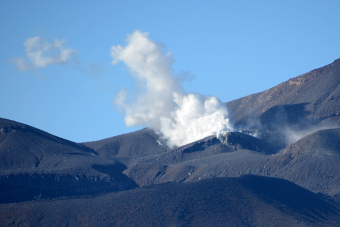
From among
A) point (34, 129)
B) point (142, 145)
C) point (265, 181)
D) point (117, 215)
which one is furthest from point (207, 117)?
point (117, 215)

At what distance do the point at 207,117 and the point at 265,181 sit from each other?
219 feet

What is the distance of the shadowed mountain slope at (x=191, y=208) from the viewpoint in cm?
8775

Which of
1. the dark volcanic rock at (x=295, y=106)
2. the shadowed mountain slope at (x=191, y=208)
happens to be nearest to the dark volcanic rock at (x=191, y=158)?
the dark volcanic rock at (x=295, y=106)

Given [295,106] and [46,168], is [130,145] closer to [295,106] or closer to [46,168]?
[295,106]

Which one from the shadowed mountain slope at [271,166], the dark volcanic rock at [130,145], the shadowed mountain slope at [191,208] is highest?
the dark volcanic rock at [130,145]

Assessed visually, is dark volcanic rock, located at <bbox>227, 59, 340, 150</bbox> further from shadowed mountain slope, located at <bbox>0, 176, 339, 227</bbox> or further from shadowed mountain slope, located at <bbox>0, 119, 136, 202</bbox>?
shadowed mountain slope, located at <bbox>0, 176, 339, 227</bbox>

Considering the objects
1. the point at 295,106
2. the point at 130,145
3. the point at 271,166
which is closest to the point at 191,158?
the point at 271,166

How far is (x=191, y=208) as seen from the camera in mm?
91500

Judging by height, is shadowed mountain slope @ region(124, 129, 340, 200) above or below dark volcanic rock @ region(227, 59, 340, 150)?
below

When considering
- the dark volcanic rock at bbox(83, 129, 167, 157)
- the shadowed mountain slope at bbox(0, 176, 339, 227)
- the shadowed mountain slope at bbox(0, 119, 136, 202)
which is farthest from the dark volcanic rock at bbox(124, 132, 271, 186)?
the shadowed mountain slope at bbox(0, 176, 339, 227)

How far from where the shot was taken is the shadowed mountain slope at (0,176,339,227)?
87.8 m

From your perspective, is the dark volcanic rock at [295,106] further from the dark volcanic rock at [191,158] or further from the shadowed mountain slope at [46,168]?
the shadowed mountain slope at [46,168]

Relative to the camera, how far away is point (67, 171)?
124 m

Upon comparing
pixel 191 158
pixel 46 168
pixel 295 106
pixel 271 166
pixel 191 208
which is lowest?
pixel 191 208
